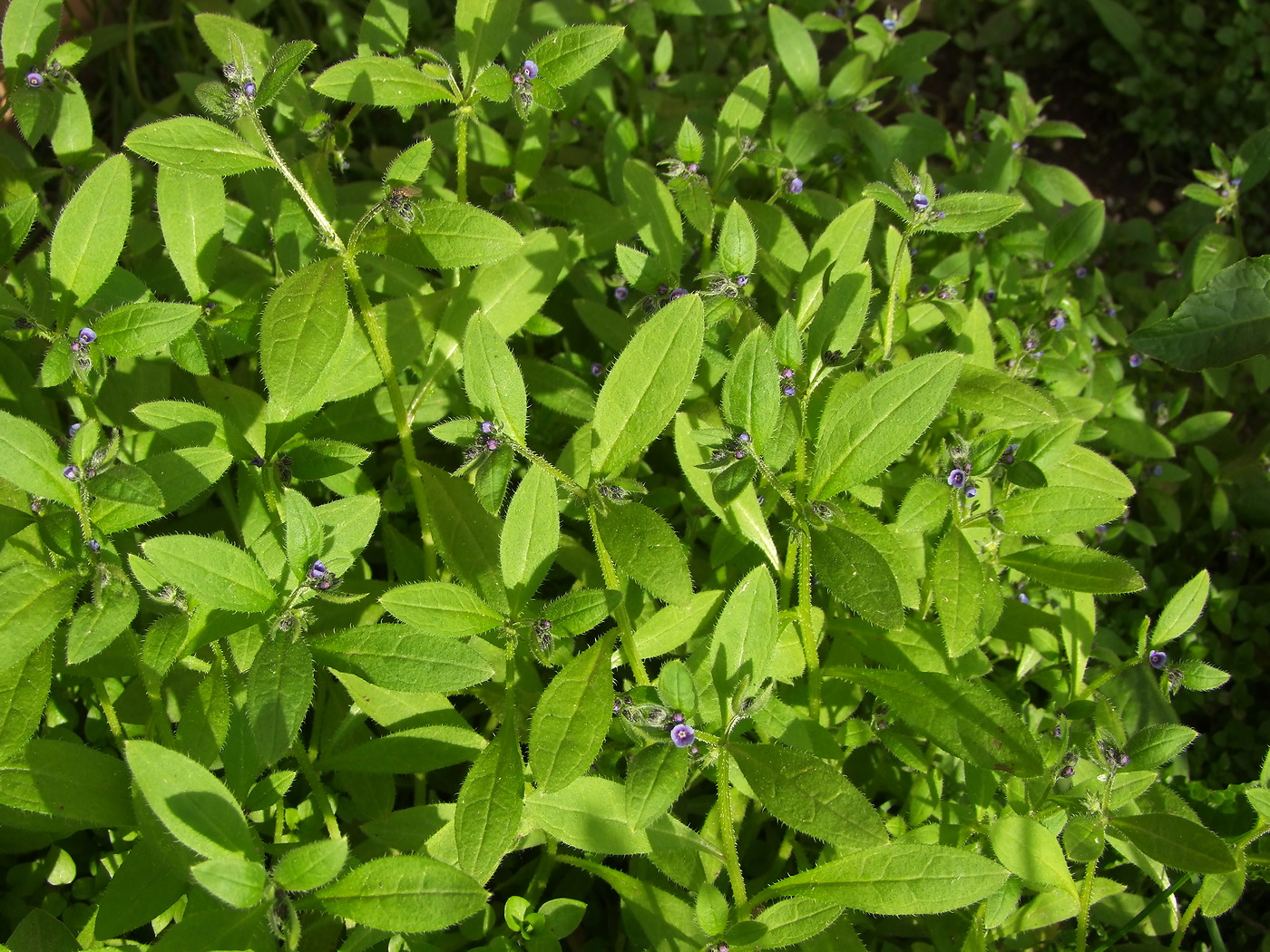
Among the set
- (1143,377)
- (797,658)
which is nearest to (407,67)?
(797,658)

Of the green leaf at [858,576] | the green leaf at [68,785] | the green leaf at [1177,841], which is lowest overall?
the green leaf at [1177,841]

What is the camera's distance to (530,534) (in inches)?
95.5

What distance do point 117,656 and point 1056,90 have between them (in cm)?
532

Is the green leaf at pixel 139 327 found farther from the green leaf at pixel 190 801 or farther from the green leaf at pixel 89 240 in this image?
the green leaf at pixel 190 801

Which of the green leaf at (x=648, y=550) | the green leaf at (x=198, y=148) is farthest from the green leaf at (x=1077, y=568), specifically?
the green leaf at (x=198, y=148)

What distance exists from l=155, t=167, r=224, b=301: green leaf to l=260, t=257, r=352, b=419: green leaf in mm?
682

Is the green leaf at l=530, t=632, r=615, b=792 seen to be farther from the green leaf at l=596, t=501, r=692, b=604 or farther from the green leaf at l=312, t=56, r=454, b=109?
the green leaf at l=312, t=56, r=454, b=109

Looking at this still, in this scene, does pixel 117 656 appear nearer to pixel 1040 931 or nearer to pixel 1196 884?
pixel 1040 931

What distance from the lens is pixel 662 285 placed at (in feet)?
10.3

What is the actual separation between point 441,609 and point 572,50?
60.4 inches

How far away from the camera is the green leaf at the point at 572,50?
2.75 metres

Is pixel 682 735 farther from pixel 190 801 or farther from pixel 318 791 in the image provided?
pixel 318 791

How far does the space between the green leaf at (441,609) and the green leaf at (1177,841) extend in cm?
168

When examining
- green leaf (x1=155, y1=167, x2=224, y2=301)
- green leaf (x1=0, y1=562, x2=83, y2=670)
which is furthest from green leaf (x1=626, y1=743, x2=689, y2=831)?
green leaf (x1=155, y1=167, x2=224, y2=301)
